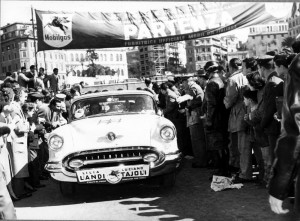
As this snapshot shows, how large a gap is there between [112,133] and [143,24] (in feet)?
14.7

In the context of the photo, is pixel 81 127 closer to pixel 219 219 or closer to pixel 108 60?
pixel 219 219

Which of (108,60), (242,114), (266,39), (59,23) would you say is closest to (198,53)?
(266,39)

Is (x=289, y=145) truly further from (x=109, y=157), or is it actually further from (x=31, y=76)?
(x=31, y=76)

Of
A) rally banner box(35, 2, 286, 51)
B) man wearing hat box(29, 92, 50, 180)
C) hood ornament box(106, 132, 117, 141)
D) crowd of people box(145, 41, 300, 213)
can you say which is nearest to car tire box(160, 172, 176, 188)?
crowd of people box(145, 41, 300, 213)

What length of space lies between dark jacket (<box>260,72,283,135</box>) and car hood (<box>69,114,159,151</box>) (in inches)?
64.8

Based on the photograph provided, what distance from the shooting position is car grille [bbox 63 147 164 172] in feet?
19.2

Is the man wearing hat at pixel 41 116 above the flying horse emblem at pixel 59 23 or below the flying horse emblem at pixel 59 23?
below

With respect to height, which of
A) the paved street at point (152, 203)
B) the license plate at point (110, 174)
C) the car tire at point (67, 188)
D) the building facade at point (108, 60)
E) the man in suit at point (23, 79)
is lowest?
the paved street at point (152, 203)

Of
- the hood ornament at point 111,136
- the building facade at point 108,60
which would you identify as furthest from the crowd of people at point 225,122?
the building facade at point 108,60

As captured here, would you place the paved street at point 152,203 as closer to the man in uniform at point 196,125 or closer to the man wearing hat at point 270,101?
the man wearing hat at point 270,101

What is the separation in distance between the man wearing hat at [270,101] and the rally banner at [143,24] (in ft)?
13.2

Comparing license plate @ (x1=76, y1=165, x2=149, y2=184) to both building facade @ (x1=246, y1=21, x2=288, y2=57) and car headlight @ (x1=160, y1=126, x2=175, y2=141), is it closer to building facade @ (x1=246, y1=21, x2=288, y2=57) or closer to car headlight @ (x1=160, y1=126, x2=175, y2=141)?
car headlight @ (x1=160, y1=126, x2=175, y2=141)

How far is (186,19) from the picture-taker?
9812mm

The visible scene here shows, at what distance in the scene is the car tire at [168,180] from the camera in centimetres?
639
